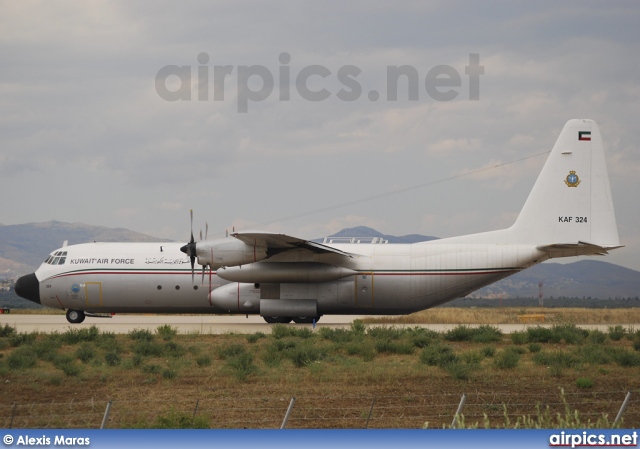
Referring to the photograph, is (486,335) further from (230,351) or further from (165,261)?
(165,261)

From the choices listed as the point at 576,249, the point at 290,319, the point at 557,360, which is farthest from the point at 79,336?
the point at 576,249

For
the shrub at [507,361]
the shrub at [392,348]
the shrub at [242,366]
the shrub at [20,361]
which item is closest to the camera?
the shrub at [242,366]

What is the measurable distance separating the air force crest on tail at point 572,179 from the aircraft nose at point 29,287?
80.4 ft

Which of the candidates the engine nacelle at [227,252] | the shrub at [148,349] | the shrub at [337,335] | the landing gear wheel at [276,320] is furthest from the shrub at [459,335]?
the shrub at [148,349]

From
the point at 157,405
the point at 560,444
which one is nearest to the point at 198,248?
the point at 157,405

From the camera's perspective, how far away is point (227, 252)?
1257 inches

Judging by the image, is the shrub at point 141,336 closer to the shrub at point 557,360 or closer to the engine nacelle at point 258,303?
the engine nacelle at point 258,303

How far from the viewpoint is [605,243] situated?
34.7 m

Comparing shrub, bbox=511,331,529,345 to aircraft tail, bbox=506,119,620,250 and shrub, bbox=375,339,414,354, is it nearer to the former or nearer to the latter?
shrub, bbox=375,339,414,354

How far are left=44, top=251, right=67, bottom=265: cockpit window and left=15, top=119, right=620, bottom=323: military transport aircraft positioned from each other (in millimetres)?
1110

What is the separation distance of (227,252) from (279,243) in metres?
2.22

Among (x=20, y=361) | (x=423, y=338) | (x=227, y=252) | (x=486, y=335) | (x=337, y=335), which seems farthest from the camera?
(x=227, y=252)

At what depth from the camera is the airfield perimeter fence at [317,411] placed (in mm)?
14688

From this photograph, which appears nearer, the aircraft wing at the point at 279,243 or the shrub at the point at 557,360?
the shrub at the point at 557,360
